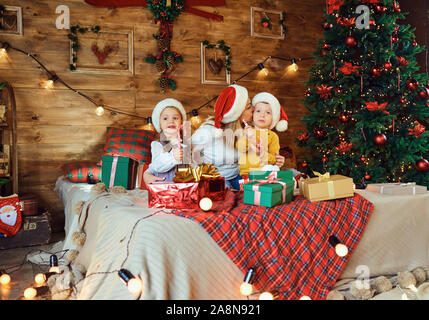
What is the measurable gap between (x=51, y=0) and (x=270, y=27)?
2253 millimetres

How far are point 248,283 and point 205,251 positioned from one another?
19 centimetres

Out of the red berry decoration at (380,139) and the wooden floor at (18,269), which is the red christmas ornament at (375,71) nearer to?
the red berry decoration at (380,139)

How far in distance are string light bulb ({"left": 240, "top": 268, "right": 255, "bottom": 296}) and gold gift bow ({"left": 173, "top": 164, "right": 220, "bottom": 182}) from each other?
44 cm

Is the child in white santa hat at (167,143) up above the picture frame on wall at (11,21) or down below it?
below

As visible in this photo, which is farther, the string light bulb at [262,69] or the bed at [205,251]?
the string light bulb at [262,69]

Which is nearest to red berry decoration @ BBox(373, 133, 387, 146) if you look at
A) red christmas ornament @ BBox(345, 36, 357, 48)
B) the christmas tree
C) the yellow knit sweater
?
the christmas tree

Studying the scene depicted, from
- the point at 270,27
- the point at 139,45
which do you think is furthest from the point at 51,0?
the point at 270,27

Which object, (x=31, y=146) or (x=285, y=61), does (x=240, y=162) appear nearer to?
(x=31, y=146)

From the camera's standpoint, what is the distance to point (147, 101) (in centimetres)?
347

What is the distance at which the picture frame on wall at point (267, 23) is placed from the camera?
12.7 ft

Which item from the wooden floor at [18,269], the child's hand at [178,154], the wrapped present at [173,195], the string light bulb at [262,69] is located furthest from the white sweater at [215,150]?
the string light bulb at [262,69]

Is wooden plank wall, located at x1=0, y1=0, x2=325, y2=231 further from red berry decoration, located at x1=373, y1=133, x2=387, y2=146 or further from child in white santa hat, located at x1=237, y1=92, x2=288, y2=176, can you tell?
child in white santa hat, located at x1=237, y1=92, x2=288, y2=176

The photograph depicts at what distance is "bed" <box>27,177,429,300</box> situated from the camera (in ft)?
3.78

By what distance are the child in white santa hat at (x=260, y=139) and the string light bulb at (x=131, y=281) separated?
1017 millimetres
